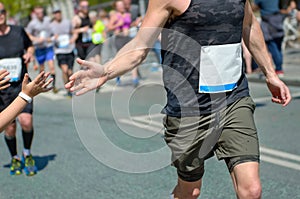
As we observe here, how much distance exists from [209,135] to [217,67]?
43cm

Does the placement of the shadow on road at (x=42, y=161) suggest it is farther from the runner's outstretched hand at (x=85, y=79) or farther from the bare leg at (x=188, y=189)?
the runner's outstretched hand at (x=85, y=79)

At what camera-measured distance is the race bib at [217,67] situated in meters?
3.33

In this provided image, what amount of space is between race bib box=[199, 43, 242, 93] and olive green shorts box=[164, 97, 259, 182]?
6.4 inches

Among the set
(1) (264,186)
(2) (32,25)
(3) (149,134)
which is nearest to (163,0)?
(1) (264,186)

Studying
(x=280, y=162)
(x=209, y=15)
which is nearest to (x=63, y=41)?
(x=280, y=162)

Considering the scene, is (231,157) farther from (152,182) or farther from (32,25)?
(32,25)

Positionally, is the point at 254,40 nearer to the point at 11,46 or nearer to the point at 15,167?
the point at 11,46

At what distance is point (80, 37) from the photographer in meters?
12.5

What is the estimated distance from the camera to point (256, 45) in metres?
3.63

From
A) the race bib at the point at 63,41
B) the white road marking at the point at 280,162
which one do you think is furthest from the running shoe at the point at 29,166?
the race bib at the point at 63,41

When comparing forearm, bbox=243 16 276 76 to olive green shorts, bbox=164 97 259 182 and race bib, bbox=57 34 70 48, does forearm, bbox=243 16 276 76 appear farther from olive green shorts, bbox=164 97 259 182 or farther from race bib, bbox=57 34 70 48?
race bib, bbox=57 34 70 48

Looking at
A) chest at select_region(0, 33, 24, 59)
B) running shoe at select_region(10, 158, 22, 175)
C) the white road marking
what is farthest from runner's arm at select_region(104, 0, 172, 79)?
running shoe at select_region(10, 158, 22, 175)

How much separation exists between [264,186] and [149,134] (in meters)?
2.24

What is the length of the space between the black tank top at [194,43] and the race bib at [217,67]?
0.03 meters
